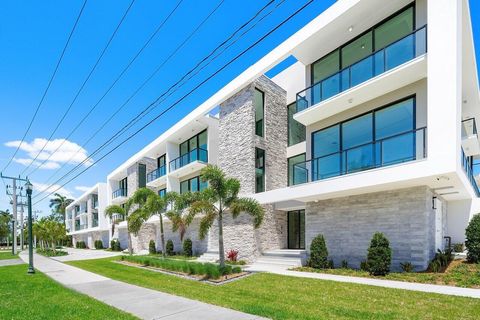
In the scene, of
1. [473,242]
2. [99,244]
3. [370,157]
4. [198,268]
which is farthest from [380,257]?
[99,244]

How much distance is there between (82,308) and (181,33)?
832cm

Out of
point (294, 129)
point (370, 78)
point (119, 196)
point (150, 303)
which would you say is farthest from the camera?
point (119, 196)

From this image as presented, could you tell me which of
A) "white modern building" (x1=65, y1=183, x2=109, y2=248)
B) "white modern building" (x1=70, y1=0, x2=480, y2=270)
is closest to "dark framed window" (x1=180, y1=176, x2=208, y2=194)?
"white modern building" (x1=70, y1=0, x2=480, y2=270)

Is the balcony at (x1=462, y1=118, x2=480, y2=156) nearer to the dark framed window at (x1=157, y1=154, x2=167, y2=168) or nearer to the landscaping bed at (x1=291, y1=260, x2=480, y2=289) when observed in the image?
the landscaping bed at (x1=291, y1=260, x2=480, y2=289)

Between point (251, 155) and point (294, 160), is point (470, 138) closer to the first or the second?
point (294, 160)

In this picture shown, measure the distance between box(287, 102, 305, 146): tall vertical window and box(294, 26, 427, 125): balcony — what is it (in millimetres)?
4676

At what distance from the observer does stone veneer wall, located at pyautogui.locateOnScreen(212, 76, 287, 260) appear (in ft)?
59.1

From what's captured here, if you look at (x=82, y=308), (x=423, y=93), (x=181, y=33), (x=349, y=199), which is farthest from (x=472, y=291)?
(x=181, y=33)

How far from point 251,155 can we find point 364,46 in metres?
8.53

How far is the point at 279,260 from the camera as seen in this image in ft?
52.7

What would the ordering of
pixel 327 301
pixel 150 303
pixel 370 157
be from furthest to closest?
1. pixel 370 157
2. pixel 150 303
3. pixel 327 301

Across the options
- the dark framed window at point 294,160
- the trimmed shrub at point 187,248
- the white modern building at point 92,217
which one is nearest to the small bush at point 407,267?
the dark framed window at point 294,160

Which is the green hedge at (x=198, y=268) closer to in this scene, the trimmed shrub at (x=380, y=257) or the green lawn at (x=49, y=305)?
the green lawn at (x=49, y=305)

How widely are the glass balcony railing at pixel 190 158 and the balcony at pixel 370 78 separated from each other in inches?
431
